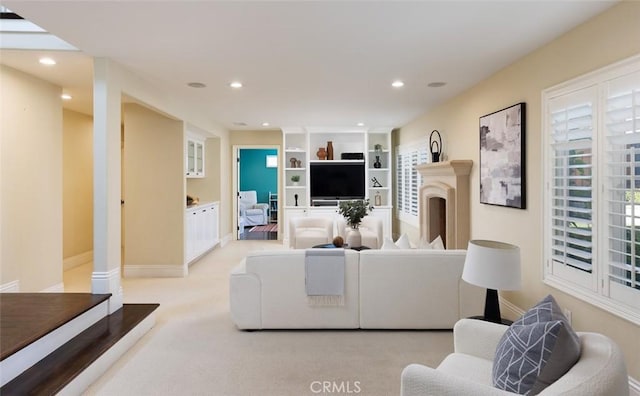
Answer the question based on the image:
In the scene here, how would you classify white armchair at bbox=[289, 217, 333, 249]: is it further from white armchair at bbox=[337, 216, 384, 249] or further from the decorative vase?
the decorative vase

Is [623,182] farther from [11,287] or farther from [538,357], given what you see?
[11,287]

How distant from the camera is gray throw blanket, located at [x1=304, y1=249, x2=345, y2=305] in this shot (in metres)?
3.38

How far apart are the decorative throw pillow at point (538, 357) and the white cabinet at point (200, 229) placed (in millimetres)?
4933

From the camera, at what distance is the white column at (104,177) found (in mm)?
3492

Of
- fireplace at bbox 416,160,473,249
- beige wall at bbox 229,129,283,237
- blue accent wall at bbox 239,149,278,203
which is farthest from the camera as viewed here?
blue accent wall at bbox 239,149,278,203

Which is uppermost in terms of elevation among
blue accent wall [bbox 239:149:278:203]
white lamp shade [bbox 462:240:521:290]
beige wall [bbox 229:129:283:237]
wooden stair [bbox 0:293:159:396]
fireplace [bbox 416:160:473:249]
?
beige wall [bbox 229:129:283:237]

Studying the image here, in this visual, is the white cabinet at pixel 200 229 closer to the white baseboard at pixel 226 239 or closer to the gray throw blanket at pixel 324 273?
the white baseboard at pixel 226 239

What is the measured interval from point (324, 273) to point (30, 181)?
3336 millimetres

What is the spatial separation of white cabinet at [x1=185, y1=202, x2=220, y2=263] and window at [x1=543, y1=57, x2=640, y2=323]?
4.68 m

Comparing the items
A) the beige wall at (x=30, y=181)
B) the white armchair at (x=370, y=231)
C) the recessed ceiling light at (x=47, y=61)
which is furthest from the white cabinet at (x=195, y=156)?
the white armchair at (x=370, y=231)

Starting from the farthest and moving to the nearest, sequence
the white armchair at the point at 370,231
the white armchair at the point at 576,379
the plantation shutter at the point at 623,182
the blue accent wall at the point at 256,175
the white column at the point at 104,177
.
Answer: the blue accent wall at the point at 256,175 < the white armchair at the point at 370,231 < the white column at the point at 104,177 < the plantation shutter at the point at 623,182 < the white armchair at the point at 576,379

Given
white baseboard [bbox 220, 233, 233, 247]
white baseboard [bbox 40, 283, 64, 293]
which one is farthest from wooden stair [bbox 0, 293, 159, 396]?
white baseboard [bbox 220, 233, 233, 247]

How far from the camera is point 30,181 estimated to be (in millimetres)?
4105

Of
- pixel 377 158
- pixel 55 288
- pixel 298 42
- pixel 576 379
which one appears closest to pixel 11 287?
pixel 55 288
